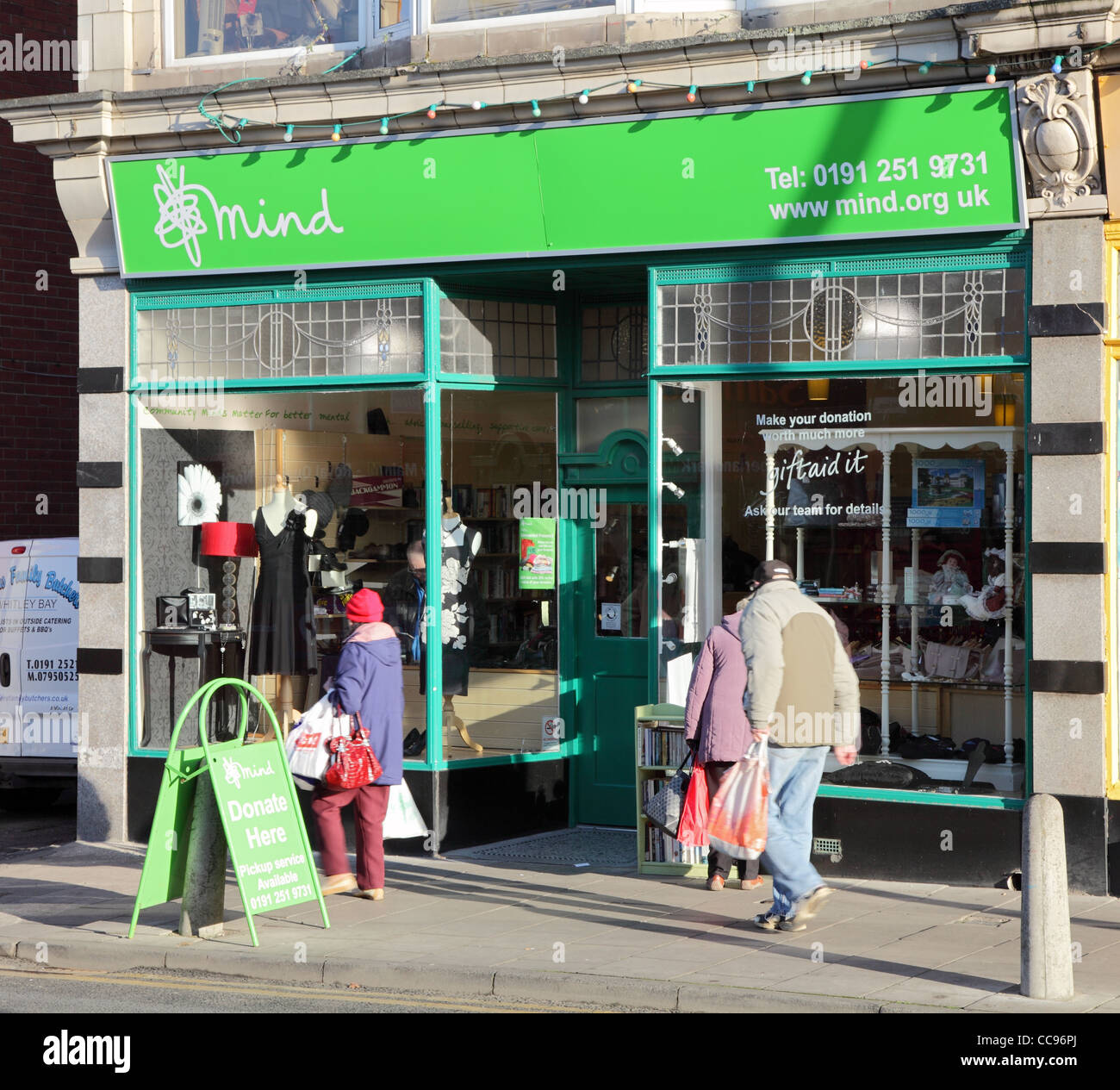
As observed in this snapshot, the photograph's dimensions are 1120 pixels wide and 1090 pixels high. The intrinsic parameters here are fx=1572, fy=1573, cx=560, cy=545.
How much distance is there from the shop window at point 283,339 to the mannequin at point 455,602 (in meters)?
1.17

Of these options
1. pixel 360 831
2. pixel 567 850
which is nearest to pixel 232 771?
pixel 360 831

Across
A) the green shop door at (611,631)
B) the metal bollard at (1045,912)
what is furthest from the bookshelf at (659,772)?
the metal bollard at (1045,912)

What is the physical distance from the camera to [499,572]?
1167cm

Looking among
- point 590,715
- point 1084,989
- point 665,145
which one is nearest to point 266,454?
point 590,715

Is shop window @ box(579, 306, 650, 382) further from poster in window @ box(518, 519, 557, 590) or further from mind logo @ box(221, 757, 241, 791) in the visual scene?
mind logo @ box(221, 757, 241, 791)

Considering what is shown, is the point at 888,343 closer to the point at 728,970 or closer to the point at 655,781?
the point at 655,781

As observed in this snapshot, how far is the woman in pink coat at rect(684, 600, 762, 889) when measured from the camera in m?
9.15

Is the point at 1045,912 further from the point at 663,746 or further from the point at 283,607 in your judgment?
the point at 283,607

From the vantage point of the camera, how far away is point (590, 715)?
38.7 feet

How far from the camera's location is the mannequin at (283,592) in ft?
39.0

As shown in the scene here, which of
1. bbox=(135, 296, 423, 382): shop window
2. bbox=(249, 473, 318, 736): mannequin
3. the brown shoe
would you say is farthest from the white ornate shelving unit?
bbox=(249, 473, 318, 736): mannequin

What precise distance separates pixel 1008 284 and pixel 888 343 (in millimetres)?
803

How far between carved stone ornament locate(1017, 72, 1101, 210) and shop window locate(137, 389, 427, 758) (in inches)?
191

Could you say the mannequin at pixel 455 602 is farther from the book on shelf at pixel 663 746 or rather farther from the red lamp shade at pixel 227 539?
the red lamp shade at pixel 227 539
